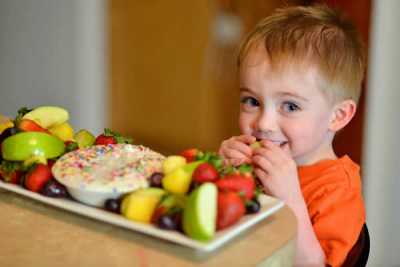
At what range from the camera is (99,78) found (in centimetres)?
309

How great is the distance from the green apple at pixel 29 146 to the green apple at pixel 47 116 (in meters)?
0.10

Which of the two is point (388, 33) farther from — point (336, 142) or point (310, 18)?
point (310, 18)

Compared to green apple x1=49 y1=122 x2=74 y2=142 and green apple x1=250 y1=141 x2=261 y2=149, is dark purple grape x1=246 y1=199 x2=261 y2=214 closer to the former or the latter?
green apple x1=250 y1=141 x2=261 y2=149

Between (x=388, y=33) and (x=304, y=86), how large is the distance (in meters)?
1.25

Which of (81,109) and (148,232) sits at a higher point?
(148,232)

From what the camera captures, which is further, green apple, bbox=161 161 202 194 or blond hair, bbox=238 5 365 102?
blond hair, bbox=238 5 365 102

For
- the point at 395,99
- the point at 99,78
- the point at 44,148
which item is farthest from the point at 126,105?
the point at 44,148

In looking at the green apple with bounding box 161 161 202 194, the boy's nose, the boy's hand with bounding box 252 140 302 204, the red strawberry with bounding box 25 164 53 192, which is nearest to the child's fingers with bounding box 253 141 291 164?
the boy's hand with bounding box 252 140 302 204

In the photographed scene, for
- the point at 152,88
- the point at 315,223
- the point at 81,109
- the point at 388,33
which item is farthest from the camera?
the point at 152,88

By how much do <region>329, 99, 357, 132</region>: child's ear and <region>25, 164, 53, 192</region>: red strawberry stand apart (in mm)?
662

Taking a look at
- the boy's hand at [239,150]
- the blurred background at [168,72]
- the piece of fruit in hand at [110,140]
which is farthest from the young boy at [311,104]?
the blurred background at [168,72]

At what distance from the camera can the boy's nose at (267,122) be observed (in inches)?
46.2

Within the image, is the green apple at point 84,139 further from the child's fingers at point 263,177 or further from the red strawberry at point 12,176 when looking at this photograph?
the child's fingers at point 263,177

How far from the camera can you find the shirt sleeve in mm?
1059
